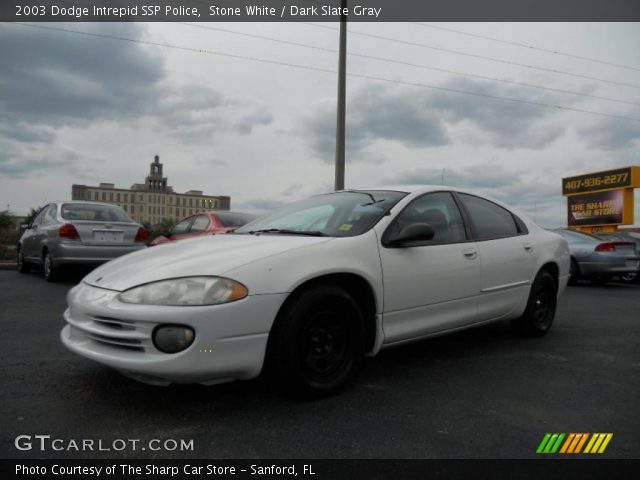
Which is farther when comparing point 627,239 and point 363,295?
point 627,239

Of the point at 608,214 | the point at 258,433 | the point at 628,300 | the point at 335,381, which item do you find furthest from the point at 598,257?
the point at 608,214

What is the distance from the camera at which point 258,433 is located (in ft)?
7.63

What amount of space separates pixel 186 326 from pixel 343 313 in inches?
36.4

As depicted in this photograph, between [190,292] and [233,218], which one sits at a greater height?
[233,218]

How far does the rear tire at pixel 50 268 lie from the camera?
26.2 ft

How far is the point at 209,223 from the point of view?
335 inches

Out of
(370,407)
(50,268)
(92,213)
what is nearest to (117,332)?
(370,407)

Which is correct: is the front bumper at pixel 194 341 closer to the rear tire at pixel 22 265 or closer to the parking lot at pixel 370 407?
the parking lot at pixel 370 407

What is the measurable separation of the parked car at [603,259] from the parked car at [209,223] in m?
6.81

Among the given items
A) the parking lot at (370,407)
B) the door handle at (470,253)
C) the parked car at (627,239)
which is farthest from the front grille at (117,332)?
the parked car at (627,239)

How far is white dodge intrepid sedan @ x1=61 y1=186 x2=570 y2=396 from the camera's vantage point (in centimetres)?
241

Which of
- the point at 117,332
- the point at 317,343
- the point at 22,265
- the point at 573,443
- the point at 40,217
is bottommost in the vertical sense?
the point at 573,443

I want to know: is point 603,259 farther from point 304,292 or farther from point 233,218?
point 304,292

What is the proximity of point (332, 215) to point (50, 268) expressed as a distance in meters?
A: 6.52
